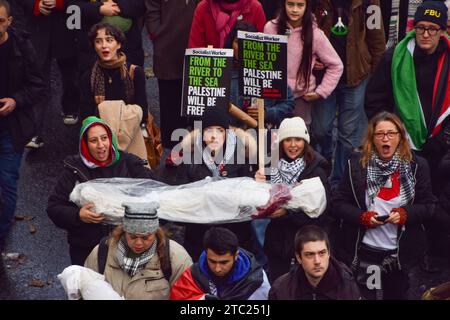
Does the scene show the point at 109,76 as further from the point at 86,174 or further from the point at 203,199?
the point at 203,199

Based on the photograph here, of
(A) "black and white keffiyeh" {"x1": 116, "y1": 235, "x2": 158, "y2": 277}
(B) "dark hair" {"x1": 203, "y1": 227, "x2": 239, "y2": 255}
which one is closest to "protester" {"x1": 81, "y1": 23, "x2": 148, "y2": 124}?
(A) "black and white keffiyeh" {"x1": 116, "y1": 235, "x2": 158, "y2": 277}

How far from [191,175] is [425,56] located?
227 centimetres

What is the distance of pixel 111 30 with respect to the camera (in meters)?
10.3

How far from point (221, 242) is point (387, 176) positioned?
1.61 metres

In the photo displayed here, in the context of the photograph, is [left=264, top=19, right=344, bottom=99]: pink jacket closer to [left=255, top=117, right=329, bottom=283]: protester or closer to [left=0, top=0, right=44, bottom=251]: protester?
[left=255, top=117, right=329, bottom=283]: protester

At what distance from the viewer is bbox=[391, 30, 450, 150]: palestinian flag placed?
33.2 feet

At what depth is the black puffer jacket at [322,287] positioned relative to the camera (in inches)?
320

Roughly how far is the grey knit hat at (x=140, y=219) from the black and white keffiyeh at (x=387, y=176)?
171cm

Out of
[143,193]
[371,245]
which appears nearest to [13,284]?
[143,193]

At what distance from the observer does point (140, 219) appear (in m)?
8.41

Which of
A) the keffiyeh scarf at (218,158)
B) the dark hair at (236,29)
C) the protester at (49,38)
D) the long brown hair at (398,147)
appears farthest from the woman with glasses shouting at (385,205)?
the protester at (49,38)

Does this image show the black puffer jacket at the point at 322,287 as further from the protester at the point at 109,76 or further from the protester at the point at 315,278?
the protester at the point at 109,76

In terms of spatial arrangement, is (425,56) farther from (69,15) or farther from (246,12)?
(69,15)

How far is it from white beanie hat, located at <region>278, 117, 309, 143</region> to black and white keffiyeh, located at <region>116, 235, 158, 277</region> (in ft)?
4.82
